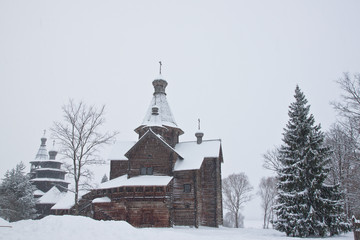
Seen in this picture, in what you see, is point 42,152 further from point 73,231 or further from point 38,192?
point 73,231

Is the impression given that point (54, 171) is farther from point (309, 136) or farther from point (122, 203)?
point (309, 136)

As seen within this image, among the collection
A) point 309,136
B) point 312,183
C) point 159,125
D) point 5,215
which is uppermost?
point 159,125

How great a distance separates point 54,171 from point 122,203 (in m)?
31.7

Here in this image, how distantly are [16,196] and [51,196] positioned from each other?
11069 mm

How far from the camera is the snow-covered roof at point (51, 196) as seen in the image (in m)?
46.8

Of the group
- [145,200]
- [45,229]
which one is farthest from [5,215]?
[45,229]

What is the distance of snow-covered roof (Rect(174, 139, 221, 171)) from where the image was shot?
102 feet

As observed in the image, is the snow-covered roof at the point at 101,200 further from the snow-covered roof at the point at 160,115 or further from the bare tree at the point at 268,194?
the bare tree at the point at 268,194

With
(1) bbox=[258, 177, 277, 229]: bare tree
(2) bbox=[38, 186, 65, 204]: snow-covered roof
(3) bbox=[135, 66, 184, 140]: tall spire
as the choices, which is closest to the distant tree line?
(3) bbox=[135, 66, 184, 140]: tall spire

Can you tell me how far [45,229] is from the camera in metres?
13.1

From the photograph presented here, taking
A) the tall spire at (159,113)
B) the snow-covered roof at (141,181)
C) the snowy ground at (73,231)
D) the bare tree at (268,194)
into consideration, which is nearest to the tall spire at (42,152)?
Result: the tall spire at (159,113)

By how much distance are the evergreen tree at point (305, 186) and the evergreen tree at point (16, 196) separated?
1223 inches

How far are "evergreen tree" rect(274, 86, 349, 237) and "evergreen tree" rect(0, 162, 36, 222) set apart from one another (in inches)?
1223

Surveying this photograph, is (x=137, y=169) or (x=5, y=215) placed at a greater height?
(x=137, y=169)
